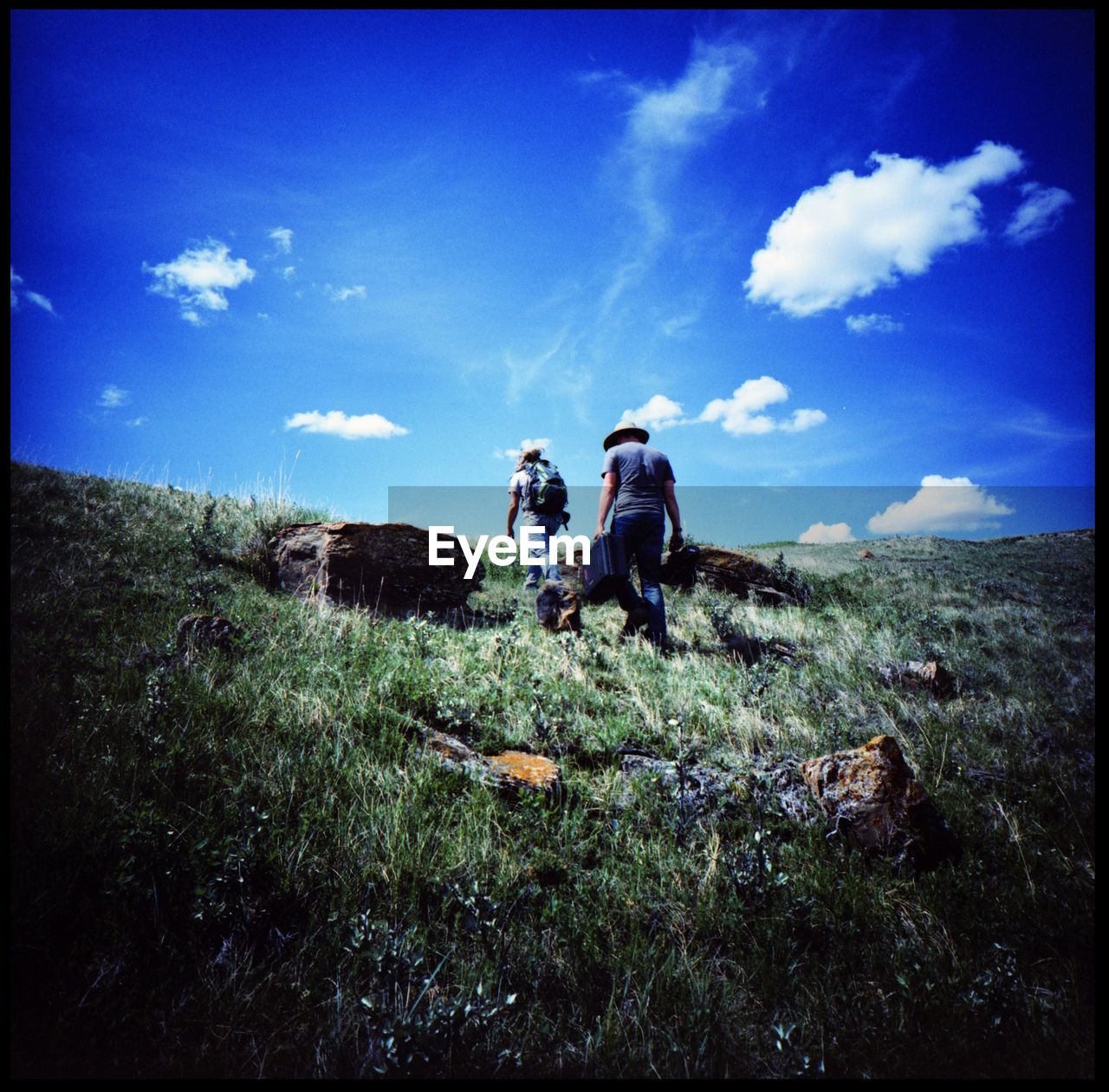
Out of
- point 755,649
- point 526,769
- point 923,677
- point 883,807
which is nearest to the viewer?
point 883,807

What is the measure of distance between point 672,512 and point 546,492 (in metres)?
2.26

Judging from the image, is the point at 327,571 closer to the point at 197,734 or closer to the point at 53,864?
the point at 197,734

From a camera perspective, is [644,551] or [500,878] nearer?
[500,878]

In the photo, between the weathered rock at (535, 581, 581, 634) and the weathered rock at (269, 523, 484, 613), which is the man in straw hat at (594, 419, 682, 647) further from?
the weathered rock at (269, 523, 484, 613)

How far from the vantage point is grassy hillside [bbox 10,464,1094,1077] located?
143 cm

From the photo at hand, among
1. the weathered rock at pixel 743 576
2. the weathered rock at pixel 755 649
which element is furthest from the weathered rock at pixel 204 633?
the weathered rock at pixel 743 576

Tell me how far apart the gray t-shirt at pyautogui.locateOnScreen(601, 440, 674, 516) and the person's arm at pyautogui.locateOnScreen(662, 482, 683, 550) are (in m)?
0.09

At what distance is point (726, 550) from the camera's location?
8.84m

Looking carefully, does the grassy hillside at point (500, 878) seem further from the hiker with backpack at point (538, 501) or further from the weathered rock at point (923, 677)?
the hiker with backpack at point (538, 501)

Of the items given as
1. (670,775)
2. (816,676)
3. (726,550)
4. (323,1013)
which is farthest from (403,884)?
(726,550)

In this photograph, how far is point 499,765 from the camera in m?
2.81

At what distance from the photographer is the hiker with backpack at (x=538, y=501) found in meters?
7.66

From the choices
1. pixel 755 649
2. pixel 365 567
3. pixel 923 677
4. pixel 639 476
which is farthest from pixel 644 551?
pixel 365 567

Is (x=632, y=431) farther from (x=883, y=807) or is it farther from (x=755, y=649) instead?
(x=883, y=807)
